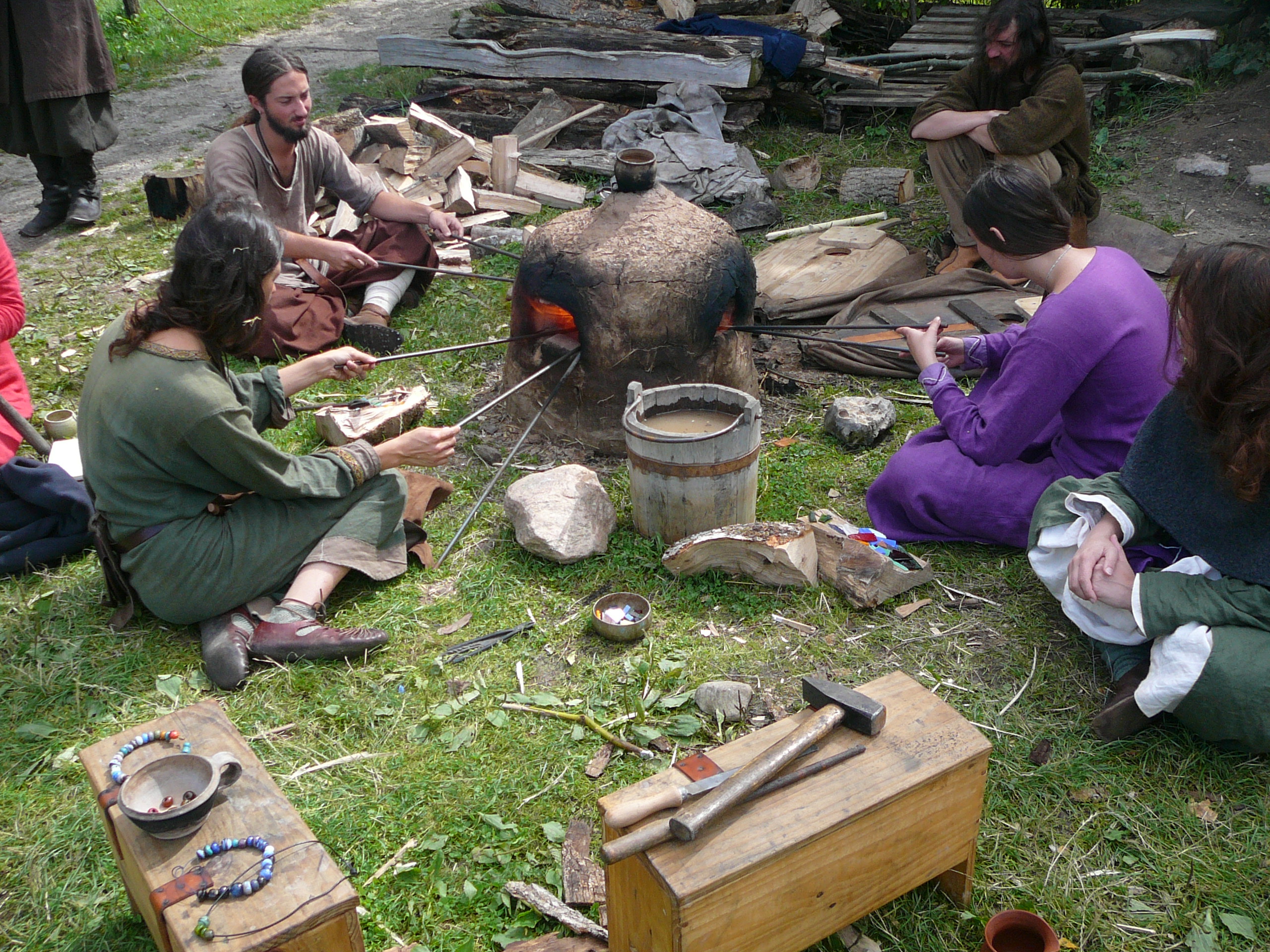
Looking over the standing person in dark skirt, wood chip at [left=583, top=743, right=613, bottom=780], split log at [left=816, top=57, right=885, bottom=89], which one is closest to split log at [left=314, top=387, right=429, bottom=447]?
wood chip at [left=583, top=743, right=613, bottom=780]

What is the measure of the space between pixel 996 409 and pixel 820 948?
2043 mm

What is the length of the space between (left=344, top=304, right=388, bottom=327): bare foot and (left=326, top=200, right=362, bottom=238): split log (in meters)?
0.94

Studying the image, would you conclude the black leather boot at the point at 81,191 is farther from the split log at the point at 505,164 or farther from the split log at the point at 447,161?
the split log at the point at 505,164

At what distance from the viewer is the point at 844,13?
1088 cm

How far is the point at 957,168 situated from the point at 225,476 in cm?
516

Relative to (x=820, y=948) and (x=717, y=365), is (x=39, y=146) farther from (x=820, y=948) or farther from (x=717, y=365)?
(x=820, y=948)

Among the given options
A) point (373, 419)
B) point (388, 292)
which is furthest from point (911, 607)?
point (388, 292)

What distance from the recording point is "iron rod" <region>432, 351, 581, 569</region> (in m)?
4.18

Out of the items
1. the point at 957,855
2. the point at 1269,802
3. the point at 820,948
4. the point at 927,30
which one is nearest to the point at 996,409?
the point at 1269,802

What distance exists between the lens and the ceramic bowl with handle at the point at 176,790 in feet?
7.23

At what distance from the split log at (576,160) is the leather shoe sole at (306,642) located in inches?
230

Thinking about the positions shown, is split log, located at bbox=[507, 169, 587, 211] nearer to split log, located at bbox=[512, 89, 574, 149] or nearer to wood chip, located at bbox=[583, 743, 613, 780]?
split log, located at bbox=[512, 89, 574, 149]

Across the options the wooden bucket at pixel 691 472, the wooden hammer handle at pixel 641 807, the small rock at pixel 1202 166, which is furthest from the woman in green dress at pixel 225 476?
the small rock at pixel 1202 166

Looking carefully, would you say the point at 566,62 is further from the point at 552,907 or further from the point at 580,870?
the point at 552,907
